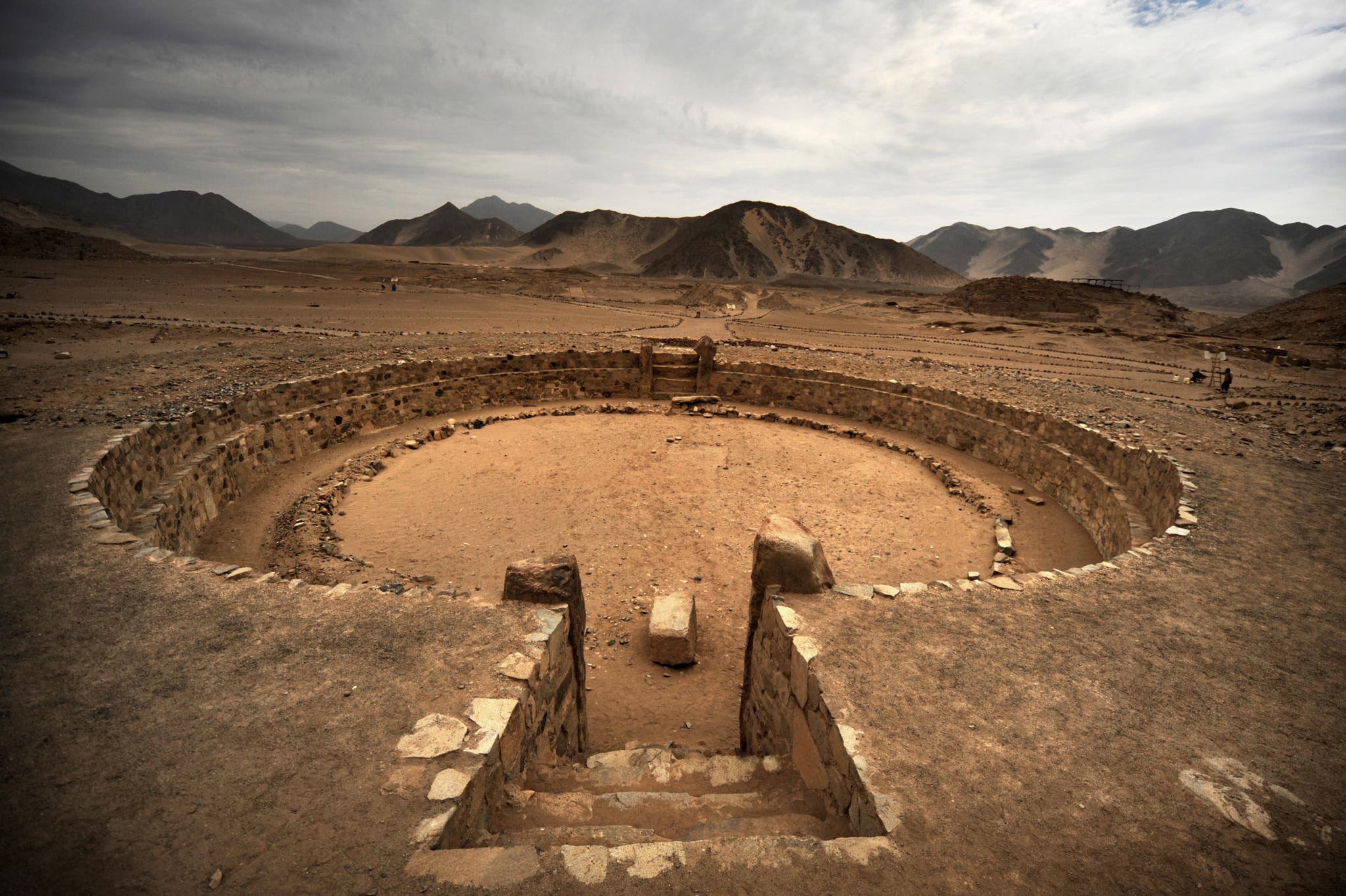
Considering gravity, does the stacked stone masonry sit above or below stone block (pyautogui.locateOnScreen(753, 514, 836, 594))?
below

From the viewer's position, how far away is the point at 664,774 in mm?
4488

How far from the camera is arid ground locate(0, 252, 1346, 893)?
2.74 metres

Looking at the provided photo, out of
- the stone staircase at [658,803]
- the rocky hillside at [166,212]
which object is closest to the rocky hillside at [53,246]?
the stone staircase at [658,803]

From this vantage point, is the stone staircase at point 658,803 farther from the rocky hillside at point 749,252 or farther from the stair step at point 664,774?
the rocky hillside at point 749,252

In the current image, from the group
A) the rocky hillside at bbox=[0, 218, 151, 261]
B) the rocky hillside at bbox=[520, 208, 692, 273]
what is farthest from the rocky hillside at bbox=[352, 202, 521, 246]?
the rocky hillside at bbox=[0, 218, 151, 261]

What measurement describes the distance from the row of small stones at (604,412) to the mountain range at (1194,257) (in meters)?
93.6

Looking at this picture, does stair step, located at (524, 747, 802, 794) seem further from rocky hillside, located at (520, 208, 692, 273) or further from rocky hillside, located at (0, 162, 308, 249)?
rocky hillside, located at (0, 162, 308, 249)

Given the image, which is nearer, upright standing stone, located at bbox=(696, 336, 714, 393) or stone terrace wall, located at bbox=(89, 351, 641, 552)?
stone terrace wall, located at bbox=(89, 351, 641, 552)

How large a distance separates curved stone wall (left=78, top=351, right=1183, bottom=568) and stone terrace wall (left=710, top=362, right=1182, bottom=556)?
0.09 feet

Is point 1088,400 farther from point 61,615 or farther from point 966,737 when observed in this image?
point 61,615

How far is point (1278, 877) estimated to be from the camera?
268 centimetres

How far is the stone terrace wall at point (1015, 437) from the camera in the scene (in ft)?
28.6

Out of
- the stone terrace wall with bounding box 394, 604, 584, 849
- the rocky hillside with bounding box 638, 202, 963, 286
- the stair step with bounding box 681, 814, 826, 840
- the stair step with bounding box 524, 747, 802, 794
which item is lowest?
the stair step with bounding box 524, 747, 802, 794

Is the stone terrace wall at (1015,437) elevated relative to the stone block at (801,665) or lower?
elevated
